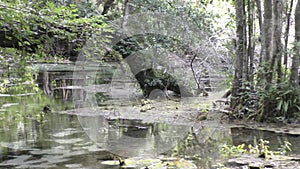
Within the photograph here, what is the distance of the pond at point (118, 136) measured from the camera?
4453 mm

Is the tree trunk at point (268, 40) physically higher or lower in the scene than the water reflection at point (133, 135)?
higher

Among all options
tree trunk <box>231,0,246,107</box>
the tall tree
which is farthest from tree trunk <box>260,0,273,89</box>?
tree trunk <box>231,0,246,107</box>

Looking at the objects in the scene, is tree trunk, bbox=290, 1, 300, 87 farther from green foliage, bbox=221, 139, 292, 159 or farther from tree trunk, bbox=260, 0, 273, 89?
green foliage, bbox=221, 139, 292, 159

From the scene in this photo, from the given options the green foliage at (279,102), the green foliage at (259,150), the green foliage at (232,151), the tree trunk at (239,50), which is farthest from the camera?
the tree trunk at (239,50)

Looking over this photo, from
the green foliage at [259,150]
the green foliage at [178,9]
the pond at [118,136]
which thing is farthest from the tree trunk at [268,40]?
the green foliage at [178,9]

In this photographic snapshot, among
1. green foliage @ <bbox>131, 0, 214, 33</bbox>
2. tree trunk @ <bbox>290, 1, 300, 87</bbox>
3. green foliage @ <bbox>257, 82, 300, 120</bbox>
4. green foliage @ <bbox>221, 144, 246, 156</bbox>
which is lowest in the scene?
green foliage @ <bbox>221, 144, 246, 156</bbox>

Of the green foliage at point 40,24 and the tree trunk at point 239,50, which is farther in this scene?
the tree trunk at point 239,50

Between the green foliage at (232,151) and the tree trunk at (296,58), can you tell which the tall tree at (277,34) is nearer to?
the tree trunk at (296,58)

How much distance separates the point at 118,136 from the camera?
5.88m

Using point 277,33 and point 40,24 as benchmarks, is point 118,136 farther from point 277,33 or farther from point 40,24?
point 277,33

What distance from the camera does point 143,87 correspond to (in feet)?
37.6

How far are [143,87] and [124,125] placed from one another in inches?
185

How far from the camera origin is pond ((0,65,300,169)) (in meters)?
4.45

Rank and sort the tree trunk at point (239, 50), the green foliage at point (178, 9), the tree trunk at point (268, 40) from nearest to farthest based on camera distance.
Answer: the tree trunk at point (268, 40) < the tree trunk at point (239, 50) < the green foliage at point (178, 9)
